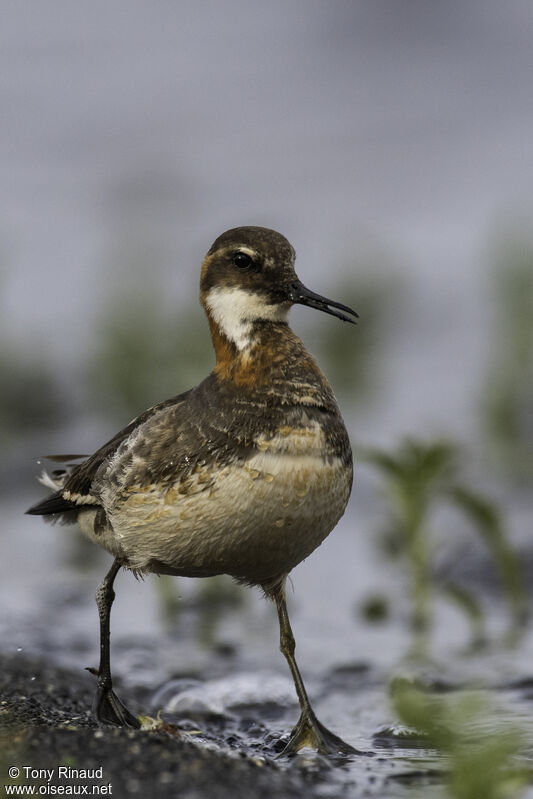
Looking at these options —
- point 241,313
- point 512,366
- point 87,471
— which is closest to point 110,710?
point 87,471

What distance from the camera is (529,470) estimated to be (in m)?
11.2

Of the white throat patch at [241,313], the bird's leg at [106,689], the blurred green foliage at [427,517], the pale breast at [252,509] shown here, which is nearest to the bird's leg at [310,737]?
the pale breast at [252,509]

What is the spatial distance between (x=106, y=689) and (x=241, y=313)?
193cm

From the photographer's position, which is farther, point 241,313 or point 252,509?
point 241,313

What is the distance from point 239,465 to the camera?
551 centimetres

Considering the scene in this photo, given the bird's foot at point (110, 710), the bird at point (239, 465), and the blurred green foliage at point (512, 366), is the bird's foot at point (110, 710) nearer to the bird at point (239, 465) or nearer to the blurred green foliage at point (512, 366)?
the bird at point (239, 465)

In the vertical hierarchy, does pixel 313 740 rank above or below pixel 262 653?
below

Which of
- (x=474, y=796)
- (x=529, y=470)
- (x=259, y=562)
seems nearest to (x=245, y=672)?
(x=259, y=562)

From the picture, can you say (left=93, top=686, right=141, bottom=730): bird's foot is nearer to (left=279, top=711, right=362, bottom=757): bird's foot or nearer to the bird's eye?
(left=279, top=711, right=362, bottom=757): bird's foot

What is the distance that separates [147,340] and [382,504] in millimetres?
2500

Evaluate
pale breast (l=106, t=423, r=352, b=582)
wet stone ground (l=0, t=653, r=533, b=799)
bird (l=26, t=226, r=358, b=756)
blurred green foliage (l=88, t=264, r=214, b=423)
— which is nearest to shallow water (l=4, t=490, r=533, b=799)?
wet stone ground (l=0, t=653, r=533, b=799)

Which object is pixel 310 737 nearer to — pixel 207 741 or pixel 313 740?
pixel 313 740

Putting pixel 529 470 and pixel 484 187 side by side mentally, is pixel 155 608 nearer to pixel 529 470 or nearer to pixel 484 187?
pixel 529 470

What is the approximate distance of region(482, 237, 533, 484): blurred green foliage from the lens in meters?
11.4
